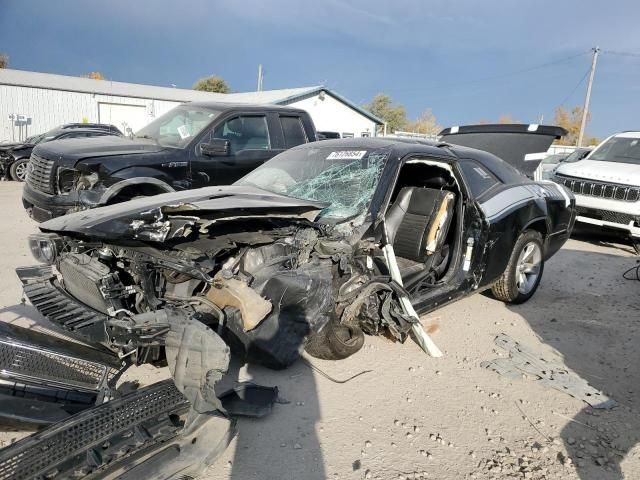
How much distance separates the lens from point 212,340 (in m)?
2.26

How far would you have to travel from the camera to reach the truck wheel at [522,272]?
14.9 ft

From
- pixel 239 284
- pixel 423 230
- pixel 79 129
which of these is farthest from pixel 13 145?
pixel 239 284

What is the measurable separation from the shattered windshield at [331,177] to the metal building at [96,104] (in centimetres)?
1657

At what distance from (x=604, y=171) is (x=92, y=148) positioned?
27.0 ft

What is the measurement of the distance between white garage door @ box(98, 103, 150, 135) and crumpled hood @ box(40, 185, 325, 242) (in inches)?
855

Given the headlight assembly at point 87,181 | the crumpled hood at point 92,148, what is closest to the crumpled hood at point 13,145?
the crumpled hood at point 92,148

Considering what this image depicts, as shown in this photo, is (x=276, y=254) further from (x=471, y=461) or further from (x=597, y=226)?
(x=597, y=226)

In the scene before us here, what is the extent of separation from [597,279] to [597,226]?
293 centimetres

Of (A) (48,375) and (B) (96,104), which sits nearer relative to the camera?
(A) (48,375)

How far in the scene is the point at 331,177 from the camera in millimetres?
3869

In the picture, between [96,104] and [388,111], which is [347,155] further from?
[388,111]

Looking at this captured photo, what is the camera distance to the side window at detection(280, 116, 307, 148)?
6.93 meters

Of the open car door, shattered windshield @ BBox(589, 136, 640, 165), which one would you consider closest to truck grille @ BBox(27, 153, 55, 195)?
the open car door

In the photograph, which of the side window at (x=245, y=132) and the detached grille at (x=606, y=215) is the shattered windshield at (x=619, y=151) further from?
the side window at (x=245, y=132)
